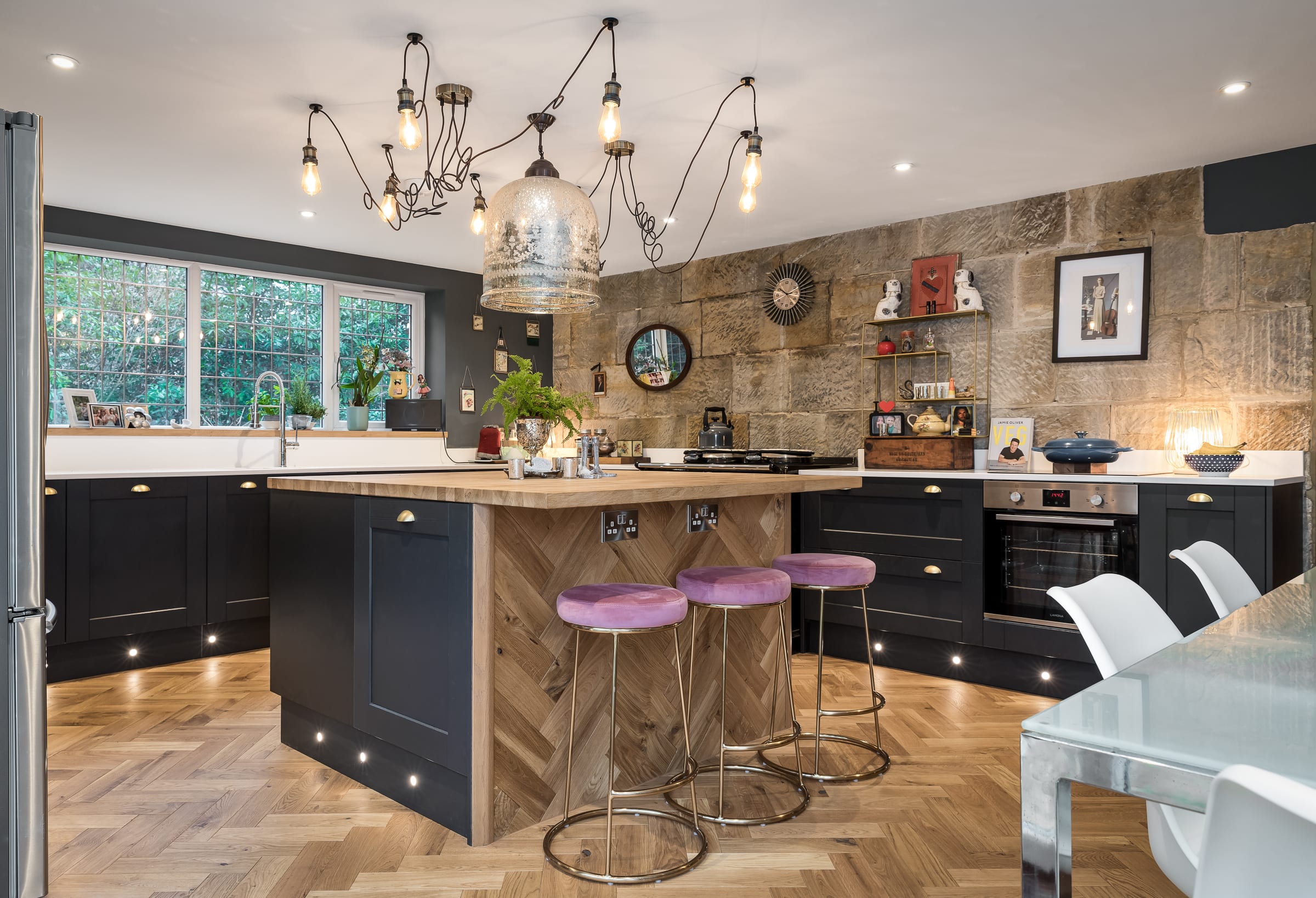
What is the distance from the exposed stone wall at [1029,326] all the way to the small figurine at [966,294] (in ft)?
0.28

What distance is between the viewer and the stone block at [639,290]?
19.4 feet

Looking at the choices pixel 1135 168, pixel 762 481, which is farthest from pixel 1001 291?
pixel 762 481

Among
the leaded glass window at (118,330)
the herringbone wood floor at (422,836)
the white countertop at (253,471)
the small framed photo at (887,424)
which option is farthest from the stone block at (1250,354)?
the leaded glass window at (118,330)

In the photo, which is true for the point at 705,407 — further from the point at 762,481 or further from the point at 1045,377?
the point at 762,481

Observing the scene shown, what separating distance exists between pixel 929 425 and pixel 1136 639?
3069mm

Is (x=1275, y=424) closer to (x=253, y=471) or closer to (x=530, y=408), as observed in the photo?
(x=530, y=408)

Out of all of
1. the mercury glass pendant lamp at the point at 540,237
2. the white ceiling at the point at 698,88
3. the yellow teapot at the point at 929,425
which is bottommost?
the yellow teapot at the point at 929,425

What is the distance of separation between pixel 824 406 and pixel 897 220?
114 centimetres

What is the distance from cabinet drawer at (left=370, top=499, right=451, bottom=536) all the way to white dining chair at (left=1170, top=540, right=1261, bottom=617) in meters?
1.77

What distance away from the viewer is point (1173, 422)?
3787 mm

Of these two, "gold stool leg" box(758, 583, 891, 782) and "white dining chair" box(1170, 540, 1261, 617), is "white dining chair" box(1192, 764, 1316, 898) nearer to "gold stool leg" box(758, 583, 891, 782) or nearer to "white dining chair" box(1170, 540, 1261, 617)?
"white dining chair" box(1170, 540, 1261, 617)

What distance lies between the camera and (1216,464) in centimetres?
343

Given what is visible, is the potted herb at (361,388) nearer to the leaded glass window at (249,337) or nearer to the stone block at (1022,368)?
the leaded glass window at (249,337)

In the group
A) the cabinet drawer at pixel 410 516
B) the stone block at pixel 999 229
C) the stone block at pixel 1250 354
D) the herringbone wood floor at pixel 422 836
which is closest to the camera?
the herringbone wood floor at pixel 422 836
